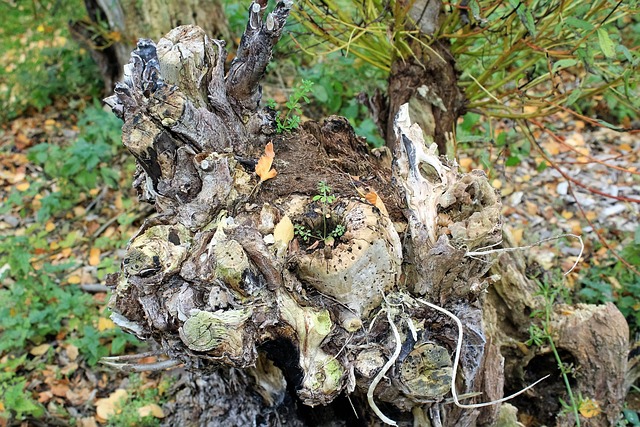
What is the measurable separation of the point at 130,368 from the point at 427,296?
115 centimetres

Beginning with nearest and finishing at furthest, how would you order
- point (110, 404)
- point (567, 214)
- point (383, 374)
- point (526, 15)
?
point (383, 374), point (526, 15), point (110, 404), point (567, 214)

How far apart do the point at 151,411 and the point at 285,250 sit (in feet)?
5.35

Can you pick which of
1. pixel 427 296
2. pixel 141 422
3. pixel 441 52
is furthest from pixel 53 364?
pixel 441 52

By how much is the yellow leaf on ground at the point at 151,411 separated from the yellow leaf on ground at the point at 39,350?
0.84 m

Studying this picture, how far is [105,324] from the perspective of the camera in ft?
11.0

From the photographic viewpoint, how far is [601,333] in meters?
2.57

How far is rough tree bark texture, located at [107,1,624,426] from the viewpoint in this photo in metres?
1.77

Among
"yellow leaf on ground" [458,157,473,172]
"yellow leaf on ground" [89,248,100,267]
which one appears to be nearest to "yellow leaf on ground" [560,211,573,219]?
"yellow leaf on ground" [458,157,473,172]

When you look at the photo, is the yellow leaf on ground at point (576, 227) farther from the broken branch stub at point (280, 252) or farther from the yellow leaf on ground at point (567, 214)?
the broken branch stub at point (280, 252)

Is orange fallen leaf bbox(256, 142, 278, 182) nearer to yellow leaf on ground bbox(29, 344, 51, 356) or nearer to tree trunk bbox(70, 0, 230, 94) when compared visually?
yellow leaf on ground bbox(29, 344, 51, 356)

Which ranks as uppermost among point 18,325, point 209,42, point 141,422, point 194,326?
point 209,42

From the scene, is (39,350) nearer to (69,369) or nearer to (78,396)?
(69,369)

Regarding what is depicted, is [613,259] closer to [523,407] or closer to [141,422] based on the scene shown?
[523,407]

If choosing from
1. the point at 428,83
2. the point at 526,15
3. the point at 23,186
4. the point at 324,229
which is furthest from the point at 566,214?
the point at 23,186
